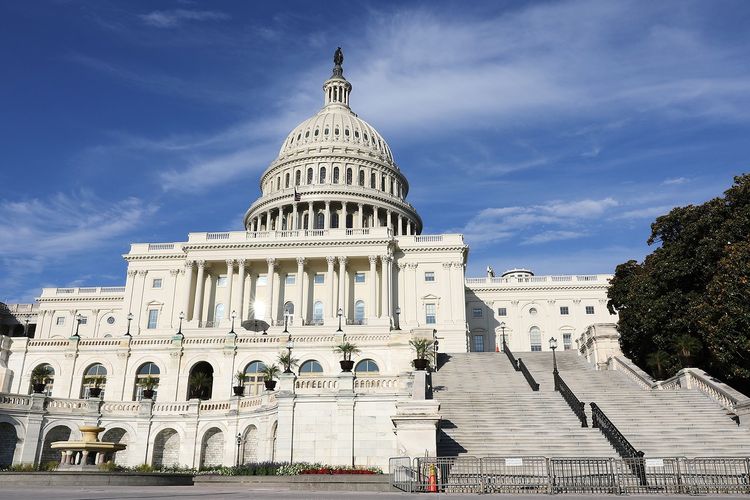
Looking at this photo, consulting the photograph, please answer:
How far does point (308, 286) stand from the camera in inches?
3201

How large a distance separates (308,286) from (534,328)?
33.2 m

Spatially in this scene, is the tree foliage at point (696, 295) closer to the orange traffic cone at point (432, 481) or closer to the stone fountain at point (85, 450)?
the orange traffic cone at point (432, 481)

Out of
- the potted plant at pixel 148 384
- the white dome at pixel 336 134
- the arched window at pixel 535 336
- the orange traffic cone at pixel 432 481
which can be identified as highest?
the white dome at pixel 336 134

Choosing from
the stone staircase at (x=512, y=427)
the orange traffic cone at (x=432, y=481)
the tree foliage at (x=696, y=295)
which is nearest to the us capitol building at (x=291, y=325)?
the stone staircase at (x=512, y=427)

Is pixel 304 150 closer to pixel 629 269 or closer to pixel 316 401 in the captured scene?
pixel 629 269

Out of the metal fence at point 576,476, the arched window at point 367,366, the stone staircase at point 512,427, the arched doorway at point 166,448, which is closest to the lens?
the metal fence at point 576,476

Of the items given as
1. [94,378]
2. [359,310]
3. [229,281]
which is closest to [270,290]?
[229,281]

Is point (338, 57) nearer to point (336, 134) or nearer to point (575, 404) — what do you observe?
point (336, 134)

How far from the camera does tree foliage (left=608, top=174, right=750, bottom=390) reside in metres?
35.7

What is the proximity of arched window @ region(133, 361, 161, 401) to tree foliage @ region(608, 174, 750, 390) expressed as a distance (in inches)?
1375

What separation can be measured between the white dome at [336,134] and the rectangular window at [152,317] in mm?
44529

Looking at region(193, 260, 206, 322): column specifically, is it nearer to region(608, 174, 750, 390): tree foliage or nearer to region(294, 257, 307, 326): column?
region(294, 257, 307, 326): column

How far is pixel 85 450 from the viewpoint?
29.6 meters

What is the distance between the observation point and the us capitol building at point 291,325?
1305 inches
